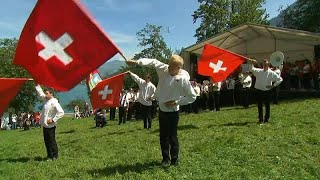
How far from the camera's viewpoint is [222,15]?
65.0 metres

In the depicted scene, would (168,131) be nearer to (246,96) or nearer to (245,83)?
(246,96)

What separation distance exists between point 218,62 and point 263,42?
15.8 metres

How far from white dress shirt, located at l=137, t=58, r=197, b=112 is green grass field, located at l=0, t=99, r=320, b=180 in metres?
1.43

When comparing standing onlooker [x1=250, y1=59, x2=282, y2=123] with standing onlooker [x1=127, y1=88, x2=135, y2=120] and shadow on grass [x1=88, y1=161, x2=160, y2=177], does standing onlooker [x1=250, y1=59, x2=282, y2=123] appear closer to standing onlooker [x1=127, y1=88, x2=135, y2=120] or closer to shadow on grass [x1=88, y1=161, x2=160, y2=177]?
shadow on grass [x1=88, y1=161, x2=160, y2=177]

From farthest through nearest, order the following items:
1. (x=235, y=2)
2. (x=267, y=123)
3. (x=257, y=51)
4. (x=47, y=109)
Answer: (x=235, y=2) < (x=257, y=51) < (x=267, y=123) < (x=47, y=109)

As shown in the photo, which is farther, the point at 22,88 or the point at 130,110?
the point at 22,88

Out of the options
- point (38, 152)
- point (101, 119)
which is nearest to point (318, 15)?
point (101, 119)

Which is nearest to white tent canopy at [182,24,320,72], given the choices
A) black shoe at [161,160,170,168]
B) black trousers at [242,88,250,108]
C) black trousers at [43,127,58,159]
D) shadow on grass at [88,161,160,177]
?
black trousers at [242,88,250,108]

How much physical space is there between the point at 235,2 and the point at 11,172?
60.7m

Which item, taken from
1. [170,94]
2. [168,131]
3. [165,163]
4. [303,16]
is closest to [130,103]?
[165,163]

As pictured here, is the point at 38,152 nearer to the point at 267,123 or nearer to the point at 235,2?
the point at 267,123

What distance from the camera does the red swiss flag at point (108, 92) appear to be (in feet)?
56.6

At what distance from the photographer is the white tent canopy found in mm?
28203

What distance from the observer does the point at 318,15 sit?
50625 millimetres
